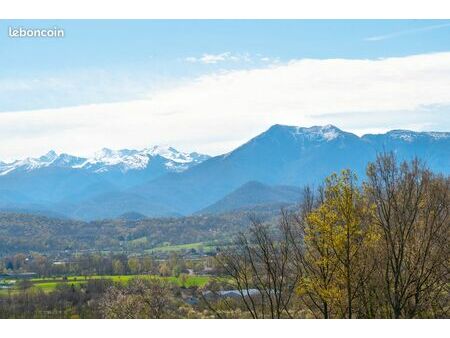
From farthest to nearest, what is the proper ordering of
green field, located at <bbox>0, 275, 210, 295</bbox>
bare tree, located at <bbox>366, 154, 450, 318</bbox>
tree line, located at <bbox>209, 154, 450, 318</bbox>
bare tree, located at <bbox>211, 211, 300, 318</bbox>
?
green field, located at <bbox>0, 275, 210, 295</bbox> → bare tree, located at <bbox>211, 211, 300, 318</bbox> → bare tree, located at <bbox>366, 154, 450, 318</bbox> → tree line, located at <bbox>209, 154, 450, 318</bbox>

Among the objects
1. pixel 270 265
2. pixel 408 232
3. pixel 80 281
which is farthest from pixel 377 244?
pixel 80 281

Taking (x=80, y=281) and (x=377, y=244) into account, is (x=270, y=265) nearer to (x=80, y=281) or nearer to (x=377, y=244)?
(x=377, y=244)

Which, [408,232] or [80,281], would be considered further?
[80,281]

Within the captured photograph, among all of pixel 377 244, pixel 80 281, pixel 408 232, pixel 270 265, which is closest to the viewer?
pixel 408 232

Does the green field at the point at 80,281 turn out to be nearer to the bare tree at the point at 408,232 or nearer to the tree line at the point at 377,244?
the tree line at the point at 377,244

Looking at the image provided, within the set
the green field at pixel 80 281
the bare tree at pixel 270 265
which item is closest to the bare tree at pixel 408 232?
the bare tree at pixel 270 265

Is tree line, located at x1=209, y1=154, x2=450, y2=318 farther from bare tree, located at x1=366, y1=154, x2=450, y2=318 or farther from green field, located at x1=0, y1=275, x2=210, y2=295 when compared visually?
green field, located at x1=0, y1=275, x2=210, y2=295

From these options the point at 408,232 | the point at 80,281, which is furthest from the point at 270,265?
the point at 80,281

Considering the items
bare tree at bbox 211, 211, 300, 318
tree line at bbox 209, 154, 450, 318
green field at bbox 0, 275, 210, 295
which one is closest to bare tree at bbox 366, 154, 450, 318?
tree line at bbox 209, 154, 450, 318

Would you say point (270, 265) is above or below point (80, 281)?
above

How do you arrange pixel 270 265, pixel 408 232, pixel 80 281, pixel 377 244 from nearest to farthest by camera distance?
pixel 408 232 < pixel 377 244 < pixel 270 265 < pixel 80 281

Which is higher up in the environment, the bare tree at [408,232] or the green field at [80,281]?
the bare tree at [408,232]

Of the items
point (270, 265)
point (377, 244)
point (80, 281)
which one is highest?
point (377, 244)

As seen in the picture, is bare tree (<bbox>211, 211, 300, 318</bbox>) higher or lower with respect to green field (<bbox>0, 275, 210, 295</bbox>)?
higher
